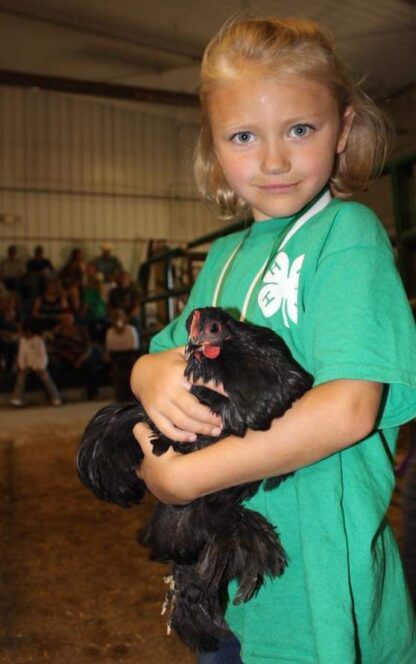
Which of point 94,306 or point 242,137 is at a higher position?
point 242,137

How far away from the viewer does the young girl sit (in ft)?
2.46

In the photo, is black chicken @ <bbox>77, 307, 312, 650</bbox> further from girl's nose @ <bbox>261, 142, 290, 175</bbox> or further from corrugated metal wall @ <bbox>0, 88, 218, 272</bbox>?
corrugated metal wall @ <bbox>0, 88, 218, 272</bbox>

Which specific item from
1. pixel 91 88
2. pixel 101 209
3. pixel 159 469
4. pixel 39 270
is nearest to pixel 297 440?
pixel 159 469

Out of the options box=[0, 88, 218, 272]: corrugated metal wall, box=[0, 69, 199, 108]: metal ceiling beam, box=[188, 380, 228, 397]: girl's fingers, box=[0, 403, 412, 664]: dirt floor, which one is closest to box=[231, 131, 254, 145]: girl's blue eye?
box=[188, 380, 228, 397]: girl's fingers

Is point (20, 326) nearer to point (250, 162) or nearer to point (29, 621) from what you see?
point (29, 621)

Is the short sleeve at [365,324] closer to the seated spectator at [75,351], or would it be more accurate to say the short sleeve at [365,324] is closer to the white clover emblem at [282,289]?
the white clover emblem at [282,289]

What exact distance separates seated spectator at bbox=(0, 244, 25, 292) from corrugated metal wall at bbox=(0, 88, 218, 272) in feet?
3.53

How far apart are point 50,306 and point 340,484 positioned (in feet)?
30.6

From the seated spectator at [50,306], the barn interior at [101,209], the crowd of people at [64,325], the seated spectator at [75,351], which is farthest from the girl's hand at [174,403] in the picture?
the seated spectator at [50,306]

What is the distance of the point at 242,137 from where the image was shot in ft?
3.04

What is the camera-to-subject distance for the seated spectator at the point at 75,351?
864 centimetres

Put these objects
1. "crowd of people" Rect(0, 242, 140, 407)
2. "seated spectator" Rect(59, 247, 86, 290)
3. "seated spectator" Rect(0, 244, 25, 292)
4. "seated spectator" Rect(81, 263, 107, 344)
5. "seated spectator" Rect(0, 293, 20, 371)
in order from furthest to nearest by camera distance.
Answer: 1. "seated spectator" Rect(0, 244, 25, 292)
2. "seated spectator" Rect(59, 247, 86, 290)
3. "seated spectator" Rect(81, 263, 107, 344)
4. "seated spectator" Rect(0, 293, 20, 371)
5. "crowd of people" Rect(0, 242, 140, 407)

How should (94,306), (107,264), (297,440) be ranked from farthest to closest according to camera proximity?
1. (107,264)
2. (94,306)
3. (297,440)

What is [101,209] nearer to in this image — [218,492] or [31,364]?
[31,364]
